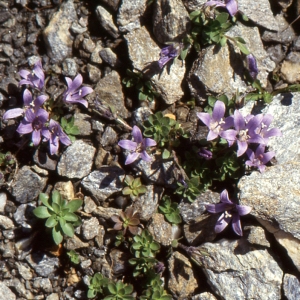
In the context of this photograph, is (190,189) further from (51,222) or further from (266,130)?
(51,222)

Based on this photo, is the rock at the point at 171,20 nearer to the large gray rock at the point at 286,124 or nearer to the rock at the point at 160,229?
the large gray rock at the point at 286,124

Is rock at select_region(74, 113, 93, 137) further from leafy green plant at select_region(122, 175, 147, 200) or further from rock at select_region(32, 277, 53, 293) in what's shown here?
rock at select_region(32, 277, 53, 293)

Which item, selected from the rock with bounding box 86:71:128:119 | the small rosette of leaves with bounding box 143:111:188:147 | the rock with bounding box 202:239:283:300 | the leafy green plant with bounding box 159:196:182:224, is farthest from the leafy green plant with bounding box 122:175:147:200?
the rock with bounding box 202:239:283:300

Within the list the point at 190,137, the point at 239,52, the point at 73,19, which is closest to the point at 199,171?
the point at 190,137

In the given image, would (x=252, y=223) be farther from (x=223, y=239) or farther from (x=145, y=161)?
(x=145, y=161)

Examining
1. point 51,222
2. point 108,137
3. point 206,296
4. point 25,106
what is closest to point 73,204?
point 51,222

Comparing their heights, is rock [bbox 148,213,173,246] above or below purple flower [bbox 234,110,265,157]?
below

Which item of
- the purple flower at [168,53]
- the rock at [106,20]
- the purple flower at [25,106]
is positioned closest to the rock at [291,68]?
the purple flower at [168,53]
